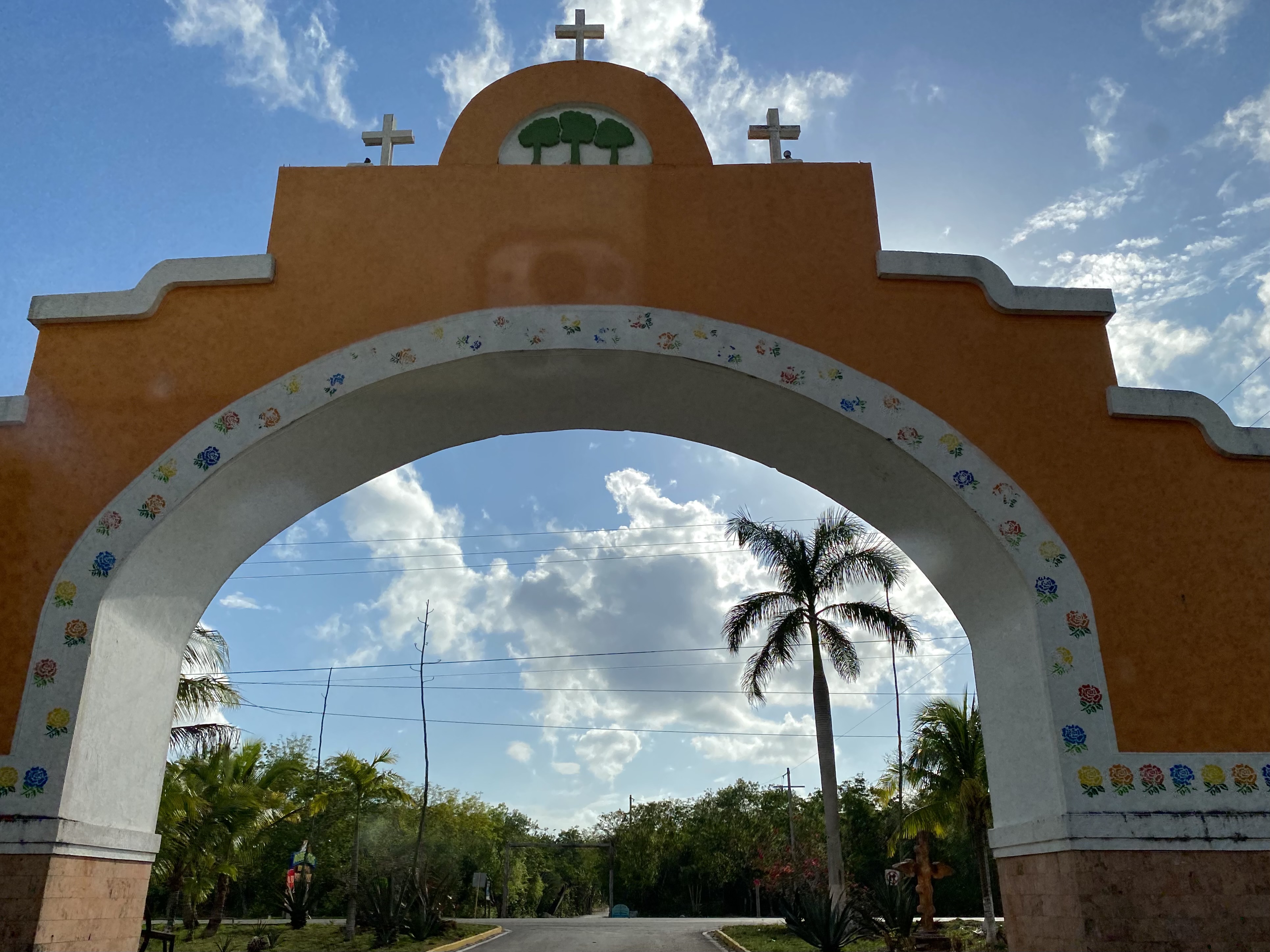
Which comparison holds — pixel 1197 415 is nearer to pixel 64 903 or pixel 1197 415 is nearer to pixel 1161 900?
pixel 1161 900

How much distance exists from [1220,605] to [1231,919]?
4.74 ft

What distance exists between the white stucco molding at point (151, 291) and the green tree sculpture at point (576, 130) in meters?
1.94

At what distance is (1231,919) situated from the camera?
4.12 metres

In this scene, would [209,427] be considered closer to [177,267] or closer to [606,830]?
[177,267]

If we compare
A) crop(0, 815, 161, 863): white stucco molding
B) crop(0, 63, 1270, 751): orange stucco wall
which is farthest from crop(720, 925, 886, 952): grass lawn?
crop(0, 815, 161, 863): white stucco molding

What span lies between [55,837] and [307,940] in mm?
11777

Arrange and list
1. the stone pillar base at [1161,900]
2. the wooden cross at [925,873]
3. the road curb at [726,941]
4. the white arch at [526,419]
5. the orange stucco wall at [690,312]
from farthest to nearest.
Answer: the road curb at [726,941] → the wooden cross at [925,873] → the orange stucco wall at [690,312] → the white arch at [526,419] → the stone pillar base at [1161,900]

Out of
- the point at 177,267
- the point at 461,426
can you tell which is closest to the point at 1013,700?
the point at 461,426

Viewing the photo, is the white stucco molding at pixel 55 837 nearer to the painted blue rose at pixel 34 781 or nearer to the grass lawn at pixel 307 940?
the painted blue rose at pixel 34 781

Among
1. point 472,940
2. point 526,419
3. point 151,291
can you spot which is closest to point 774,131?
point 526,419

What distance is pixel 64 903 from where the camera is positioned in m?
4.27

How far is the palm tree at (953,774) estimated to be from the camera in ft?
46.8

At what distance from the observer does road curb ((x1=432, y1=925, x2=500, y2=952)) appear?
1315 centimetres

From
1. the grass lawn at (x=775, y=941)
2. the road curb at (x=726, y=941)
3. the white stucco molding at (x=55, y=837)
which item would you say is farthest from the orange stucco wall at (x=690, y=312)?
the road curb at (x=726, y=941)
